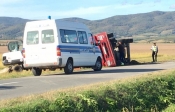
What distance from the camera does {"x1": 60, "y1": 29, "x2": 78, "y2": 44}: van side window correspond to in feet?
65.9

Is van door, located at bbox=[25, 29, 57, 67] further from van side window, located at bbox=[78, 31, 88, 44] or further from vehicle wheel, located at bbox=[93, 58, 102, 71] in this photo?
vehicle wheel, located at bbox=[93, 58, 102, 71]

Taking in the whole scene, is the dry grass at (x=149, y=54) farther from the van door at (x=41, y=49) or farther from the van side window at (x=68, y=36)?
the van door at (x=41, y=49)

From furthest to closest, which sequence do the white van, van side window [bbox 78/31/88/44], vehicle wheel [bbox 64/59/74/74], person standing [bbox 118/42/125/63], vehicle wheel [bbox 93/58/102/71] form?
person standing [bbox 118/42/125/63] < vehicle wheel [bbox 93/58/102/71] < van side window [bbox 78/31/88/44] < vehicle wheel [bbox 64/59/74/74] < the white van

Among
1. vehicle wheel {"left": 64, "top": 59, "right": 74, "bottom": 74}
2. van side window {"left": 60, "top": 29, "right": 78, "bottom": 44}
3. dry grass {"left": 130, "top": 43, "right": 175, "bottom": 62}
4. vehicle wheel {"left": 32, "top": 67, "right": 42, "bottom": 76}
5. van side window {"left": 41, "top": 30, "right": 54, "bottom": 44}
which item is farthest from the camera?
dry grass {"left": 130, "top": 43, "right": 175, "bottom": 62}

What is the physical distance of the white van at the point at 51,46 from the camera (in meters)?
19.7

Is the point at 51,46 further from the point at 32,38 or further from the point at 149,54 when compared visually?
the point at 149,54

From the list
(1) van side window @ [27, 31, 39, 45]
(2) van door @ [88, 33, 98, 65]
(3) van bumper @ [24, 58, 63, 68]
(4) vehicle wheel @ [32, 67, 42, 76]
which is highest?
(1) van side window @ [27, 31, 39, 45]

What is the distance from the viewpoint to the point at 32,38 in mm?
20281

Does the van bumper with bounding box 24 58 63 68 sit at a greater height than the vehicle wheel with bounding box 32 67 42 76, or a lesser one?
greater

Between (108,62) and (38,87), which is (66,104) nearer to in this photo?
(38,87)

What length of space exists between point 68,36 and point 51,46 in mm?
1287

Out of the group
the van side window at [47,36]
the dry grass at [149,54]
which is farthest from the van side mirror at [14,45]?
the dry grass at [149,54]

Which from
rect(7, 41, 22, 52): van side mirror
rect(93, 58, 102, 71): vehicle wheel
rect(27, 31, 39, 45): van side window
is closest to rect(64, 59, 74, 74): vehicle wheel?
rect(27, 31, 39, 45): van side window

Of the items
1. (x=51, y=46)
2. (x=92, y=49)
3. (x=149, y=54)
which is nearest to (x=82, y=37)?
(x=92, y=49)
